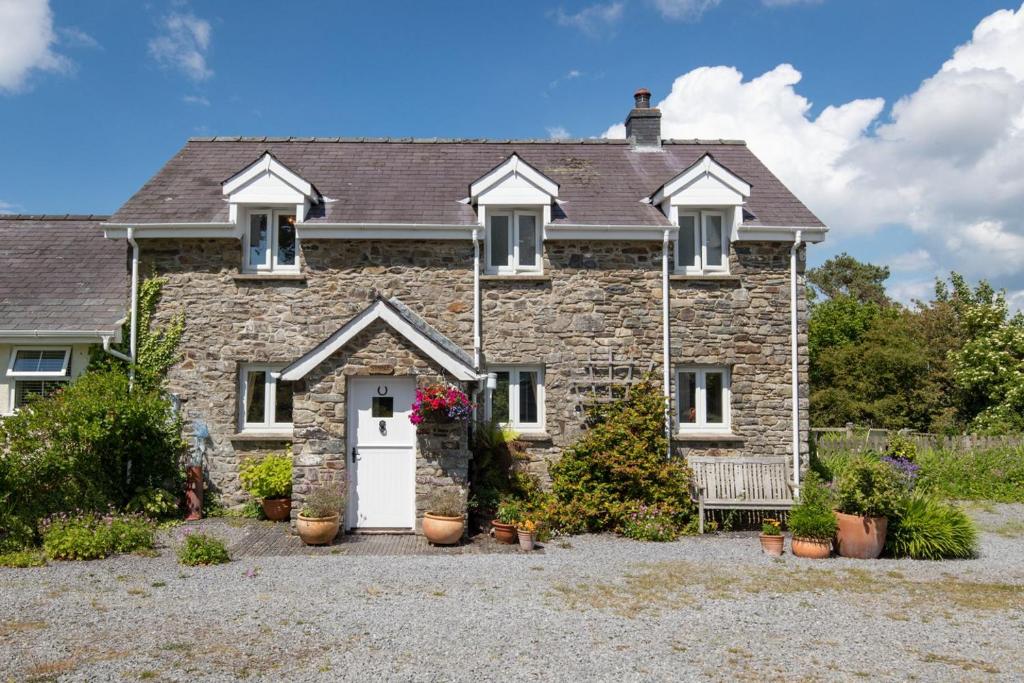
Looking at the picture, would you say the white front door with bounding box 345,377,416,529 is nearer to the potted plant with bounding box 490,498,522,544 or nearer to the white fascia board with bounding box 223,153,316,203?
the potted plant with bounding box 490,498,522,544

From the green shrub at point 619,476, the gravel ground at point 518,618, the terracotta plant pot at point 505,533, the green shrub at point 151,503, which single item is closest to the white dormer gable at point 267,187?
the green shrub at point 151,503

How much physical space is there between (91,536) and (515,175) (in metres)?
8.80

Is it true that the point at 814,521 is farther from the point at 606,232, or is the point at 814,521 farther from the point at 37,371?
the point at 37,371

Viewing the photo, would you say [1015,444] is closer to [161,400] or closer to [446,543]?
[446,543]

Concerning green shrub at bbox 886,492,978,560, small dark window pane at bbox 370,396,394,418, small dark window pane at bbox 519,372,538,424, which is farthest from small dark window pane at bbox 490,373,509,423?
green shrub at bbox 886,492,978,560

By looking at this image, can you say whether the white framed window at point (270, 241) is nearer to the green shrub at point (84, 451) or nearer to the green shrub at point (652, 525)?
the green shrub at point (84, 451)

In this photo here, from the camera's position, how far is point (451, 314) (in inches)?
478

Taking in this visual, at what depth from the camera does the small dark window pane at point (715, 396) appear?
1251 cm

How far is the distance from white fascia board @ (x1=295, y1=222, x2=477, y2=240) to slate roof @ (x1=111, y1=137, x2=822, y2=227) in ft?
0.97

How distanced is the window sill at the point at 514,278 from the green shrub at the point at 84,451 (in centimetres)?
606

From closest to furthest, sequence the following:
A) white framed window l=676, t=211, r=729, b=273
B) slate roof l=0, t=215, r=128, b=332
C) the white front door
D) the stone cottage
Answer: the white front door → slate roof l=0, t=215, r=128, b=332 → the stone cottage → white framed window l=676, t=211, r=729, b=273

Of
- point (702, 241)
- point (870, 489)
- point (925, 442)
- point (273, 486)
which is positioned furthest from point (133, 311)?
point (925, 442)

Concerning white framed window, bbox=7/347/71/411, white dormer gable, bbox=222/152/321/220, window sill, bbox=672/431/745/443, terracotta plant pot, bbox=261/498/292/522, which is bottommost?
terracotta plant pot, bbox=261/498/292/522

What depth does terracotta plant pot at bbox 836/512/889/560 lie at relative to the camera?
9344 millimetres
